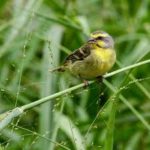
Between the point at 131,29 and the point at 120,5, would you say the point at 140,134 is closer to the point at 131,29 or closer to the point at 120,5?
the point at 131,29

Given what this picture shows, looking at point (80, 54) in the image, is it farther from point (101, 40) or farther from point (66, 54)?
point (66, 54)

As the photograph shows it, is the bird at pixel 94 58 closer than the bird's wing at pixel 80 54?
Yes

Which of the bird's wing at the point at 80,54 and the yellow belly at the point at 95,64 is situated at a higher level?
the bird's wing at the point at 80,54

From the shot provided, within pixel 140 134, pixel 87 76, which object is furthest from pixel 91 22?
pixel 87 76

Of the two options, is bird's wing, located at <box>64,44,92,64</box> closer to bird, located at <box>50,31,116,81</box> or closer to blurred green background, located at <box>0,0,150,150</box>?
bird, located at <box>50,31,116,81</box>

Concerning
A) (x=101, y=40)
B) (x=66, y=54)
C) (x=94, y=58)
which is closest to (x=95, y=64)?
(x=94, y=58)

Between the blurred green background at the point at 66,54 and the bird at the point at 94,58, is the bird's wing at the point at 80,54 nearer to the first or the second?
the bird at the point at 94,58

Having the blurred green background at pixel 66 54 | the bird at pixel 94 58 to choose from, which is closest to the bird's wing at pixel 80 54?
the bird at pixel 94 58
